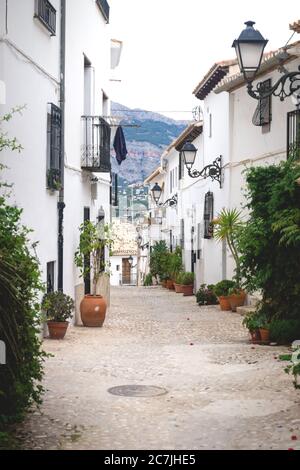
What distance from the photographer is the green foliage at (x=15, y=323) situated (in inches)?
251

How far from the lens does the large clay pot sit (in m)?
15.8

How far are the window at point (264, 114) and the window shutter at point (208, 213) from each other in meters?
5.22

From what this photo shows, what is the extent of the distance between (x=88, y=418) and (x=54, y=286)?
25.5 feet

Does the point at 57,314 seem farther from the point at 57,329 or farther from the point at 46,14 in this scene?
the point at 46,14

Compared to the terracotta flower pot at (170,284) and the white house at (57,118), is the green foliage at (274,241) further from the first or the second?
the terracotta flower pot at (170,284)

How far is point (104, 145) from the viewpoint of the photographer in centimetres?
1772

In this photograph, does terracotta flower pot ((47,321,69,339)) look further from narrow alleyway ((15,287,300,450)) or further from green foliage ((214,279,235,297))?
green foliage ((214,279,235,297))

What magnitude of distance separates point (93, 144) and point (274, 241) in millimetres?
→ 6471

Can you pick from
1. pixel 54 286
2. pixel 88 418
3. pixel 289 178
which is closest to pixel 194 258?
pixel 54 286

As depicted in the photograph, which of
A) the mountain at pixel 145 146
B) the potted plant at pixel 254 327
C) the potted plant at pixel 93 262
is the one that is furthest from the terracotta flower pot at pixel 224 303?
the mountain at pixel 145 146

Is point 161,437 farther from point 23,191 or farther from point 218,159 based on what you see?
point 218,159

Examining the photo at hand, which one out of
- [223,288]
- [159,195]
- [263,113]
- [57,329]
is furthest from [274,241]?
[159,195]

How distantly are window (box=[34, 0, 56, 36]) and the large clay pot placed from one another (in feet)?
19.1
